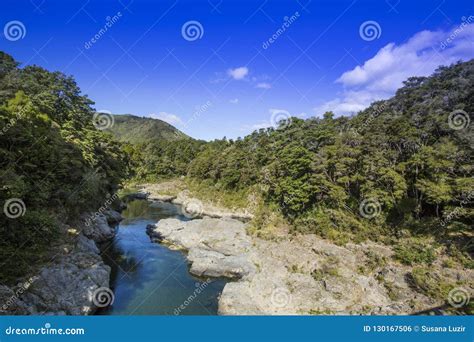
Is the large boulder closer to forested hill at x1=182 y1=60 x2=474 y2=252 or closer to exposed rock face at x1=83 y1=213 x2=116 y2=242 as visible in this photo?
exposed rock face at x1=83 y1=213 x2=116 y2=242

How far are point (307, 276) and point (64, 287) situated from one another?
41.4 ft

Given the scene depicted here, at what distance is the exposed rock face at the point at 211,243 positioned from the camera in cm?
1909

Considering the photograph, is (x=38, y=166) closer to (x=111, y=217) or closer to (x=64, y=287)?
(x=64, y=287)

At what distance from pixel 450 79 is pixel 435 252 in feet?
62.3

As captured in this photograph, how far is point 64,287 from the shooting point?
13.7m

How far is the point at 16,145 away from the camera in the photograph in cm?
1546

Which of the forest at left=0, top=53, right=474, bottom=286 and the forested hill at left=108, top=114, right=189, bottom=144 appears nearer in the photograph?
the forest at left=0, top=53, right=474, bottom=286

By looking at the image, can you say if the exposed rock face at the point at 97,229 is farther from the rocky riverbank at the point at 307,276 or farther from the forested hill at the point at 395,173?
the forested hill at the point at 395,173

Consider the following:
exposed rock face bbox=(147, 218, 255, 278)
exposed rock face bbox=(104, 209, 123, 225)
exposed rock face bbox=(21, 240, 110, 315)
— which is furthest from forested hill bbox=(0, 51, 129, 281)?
exposed rock face bbox=(147, 218, 255, 278)

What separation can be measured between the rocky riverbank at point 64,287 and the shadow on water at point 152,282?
1.33 metres

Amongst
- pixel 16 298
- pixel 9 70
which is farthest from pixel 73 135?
pixel 16 298

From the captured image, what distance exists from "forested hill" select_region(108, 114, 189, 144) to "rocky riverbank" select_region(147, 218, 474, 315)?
13830cm

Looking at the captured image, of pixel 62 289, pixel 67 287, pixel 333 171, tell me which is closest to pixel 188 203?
pixel 333 171

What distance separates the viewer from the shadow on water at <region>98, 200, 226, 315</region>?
14.9 m
